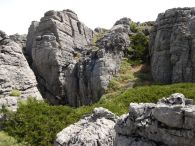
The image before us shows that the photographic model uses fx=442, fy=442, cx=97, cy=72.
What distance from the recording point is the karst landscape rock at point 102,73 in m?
16.2

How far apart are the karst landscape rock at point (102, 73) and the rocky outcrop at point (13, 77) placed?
0.23 feet

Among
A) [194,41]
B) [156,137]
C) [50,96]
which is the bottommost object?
[50,96]

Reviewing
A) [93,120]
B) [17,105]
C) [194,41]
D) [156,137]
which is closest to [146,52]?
[194,41]

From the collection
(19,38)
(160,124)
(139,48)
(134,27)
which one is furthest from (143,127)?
(19,38)

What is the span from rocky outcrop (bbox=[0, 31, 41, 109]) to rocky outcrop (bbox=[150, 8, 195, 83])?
39.9 ft

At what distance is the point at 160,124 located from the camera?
15.8 metres

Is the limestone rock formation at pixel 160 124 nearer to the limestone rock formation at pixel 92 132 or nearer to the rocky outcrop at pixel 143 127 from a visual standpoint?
the rocky outcrop at pixel 143 127

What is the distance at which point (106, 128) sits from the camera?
19.1 metres

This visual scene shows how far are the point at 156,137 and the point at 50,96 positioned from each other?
3407cm

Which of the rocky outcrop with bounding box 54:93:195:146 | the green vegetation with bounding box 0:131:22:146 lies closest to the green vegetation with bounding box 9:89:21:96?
the green vegetation with bounding box 0:131:22:146

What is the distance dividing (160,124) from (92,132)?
383 centimetres

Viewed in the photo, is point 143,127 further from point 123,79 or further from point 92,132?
point 123,79

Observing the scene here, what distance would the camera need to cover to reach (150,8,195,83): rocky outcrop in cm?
3909

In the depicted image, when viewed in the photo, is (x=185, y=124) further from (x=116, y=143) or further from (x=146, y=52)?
(x=146, y=52)
